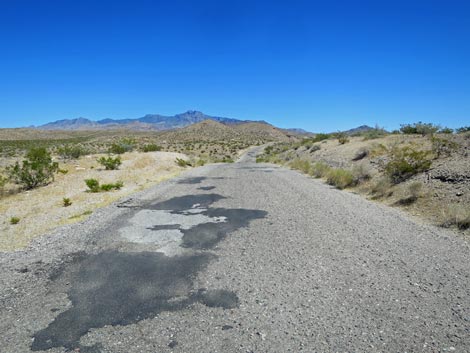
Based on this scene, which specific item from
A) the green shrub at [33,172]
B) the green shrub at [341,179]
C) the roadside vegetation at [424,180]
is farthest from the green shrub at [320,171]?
the green shrub at [33,172]

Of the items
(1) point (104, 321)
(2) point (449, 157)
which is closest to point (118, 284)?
(1) point (104, 321)

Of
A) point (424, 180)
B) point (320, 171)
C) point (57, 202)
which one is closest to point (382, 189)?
point (424, 180)

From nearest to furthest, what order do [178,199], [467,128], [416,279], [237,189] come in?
[416,279]
[178,199]
[237,189]
[467,128]

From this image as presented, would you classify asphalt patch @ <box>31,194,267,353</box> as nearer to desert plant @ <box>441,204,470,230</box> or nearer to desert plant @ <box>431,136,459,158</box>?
desert plant @ <box>441,204,470,230</box>

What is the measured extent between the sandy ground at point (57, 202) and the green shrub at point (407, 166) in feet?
37.0

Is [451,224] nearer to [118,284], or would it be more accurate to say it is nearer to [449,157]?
[449,157]

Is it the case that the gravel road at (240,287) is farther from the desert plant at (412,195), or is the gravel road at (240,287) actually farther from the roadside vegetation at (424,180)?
the desert plant at (412,195)

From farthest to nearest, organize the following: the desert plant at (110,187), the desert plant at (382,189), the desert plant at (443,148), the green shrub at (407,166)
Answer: the desert plant at (110,187)
the desert plant at (443,148)
the green shrub at (407,166)
the desert plant at (382,189)

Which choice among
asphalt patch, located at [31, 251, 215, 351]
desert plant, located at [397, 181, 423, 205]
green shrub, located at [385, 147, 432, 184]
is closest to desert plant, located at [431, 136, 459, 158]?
green shrub, located at [385, 147, 432, 184]

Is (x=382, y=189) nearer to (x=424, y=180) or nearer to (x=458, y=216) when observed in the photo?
(x=424, y=180)

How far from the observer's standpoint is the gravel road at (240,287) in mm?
3695

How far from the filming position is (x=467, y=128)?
20.0m

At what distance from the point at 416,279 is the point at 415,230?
9.63ft

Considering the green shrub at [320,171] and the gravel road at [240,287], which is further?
the green shrub at [320,171]
